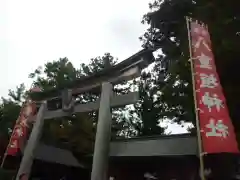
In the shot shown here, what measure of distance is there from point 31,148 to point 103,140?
4010 millimetres

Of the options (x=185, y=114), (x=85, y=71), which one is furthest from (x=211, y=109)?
(x=85, y=71)

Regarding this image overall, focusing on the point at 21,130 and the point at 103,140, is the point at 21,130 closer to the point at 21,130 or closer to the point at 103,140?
the point at 21,130

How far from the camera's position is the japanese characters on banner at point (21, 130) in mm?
12098

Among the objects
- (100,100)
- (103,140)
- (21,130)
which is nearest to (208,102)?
(103,140)

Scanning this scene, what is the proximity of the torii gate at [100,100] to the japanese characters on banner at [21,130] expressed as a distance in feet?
1.28

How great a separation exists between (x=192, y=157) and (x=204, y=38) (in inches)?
176

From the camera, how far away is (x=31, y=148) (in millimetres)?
12031

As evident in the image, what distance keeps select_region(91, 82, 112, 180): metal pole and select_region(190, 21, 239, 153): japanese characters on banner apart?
3.64 m

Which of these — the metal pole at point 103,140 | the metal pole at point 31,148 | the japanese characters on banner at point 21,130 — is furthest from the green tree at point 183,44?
Result: the japanese characters on banner at point 21,130

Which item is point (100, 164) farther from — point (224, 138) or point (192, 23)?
point (192, 23)

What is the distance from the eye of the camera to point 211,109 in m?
6.81

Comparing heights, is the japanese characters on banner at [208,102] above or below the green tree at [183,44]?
below

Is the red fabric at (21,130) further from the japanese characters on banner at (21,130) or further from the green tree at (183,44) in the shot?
the green tree at (183,44)

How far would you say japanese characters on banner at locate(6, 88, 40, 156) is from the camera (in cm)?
1210
